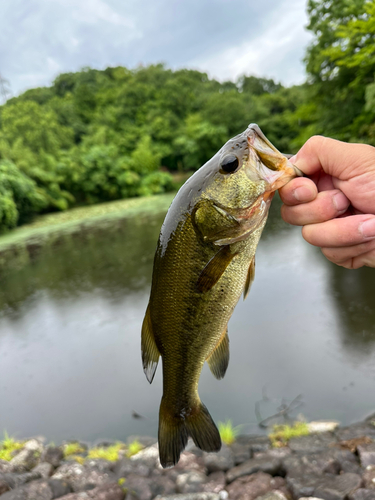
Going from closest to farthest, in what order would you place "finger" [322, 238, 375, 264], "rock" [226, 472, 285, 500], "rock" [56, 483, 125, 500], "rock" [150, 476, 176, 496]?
"finger" [322, 238, 375, 264], "rock" [226, 472, 285, 500], "rock" [56, 483, 125, 500], "rock" [150, 476, 176, 496]

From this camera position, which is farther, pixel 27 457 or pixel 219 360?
pixel 27 457

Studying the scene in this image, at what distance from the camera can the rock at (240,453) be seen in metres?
3.67

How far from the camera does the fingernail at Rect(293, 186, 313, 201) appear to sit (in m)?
1.72

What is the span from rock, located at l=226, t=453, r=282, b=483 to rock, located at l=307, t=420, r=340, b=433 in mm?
759

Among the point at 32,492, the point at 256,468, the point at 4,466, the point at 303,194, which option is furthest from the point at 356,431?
the point at 4,466

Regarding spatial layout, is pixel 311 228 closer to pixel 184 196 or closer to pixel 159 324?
pixel 184 196

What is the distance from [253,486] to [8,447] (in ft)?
10.7

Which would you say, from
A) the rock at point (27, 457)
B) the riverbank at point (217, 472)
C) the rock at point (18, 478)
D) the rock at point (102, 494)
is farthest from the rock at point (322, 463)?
the rock at point (27, 457)

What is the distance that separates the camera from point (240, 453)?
12.3ft

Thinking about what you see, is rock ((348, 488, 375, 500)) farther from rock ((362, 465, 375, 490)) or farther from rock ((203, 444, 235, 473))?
rock ((203, 444, 235, 473))

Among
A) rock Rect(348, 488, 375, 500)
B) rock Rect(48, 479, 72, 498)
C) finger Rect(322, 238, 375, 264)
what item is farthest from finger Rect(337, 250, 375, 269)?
rock Rect(48, 479, 72, 498)

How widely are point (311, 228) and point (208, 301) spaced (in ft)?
2.53

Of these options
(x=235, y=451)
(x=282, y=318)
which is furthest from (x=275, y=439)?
(x=282, y=318)

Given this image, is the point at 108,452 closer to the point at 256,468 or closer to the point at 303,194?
the point at 256,468
